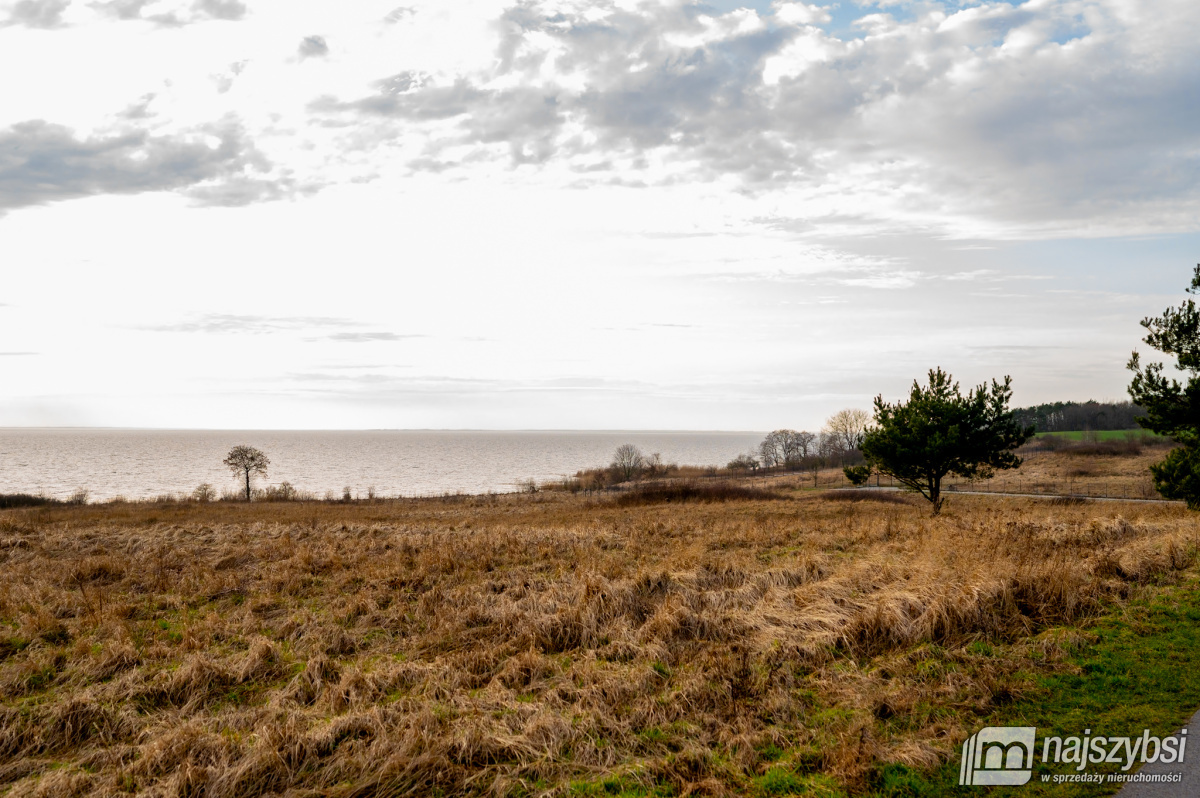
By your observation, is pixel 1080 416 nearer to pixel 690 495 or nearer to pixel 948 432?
pixel 690 495

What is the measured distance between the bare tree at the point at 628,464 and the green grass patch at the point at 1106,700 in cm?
7147

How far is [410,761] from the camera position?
18.6ft

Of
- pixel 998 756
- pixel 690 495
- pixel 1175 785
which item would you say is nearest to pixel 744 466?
pixel 690 495

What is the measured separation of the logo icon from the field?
0.54 ft

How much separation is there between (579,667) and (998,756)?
14.8ft

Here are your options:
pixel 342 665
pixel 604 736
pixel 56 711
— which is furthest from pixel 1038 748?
pixel 56 711

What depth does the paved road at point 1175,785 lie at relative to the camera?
4.62 metres

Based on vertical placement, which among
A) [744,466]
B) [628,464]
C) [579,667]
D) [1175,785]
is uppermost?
[1175,785]

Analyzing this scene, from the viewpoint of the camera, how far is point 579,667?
26.1 ft

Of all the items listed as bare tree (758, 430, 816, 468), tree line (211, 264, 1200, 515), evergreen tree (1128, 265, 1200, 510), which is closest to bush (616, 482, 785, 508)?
tree line (211, 264, 1200, 515)

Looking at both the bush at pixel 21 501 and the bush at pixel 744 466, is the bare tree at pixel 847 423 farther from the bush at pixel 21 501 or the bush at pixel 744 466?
the bush at pixel 21 501

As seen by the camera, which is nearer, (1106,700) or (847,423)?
(1106,700)

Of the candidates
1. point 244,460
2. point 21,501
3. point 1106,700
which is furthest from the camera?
point 244,460

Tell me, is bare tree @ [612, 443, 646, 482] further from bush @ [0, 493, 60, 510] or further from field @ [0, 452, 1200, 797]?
field @ [0, 452, 1200, 797]
